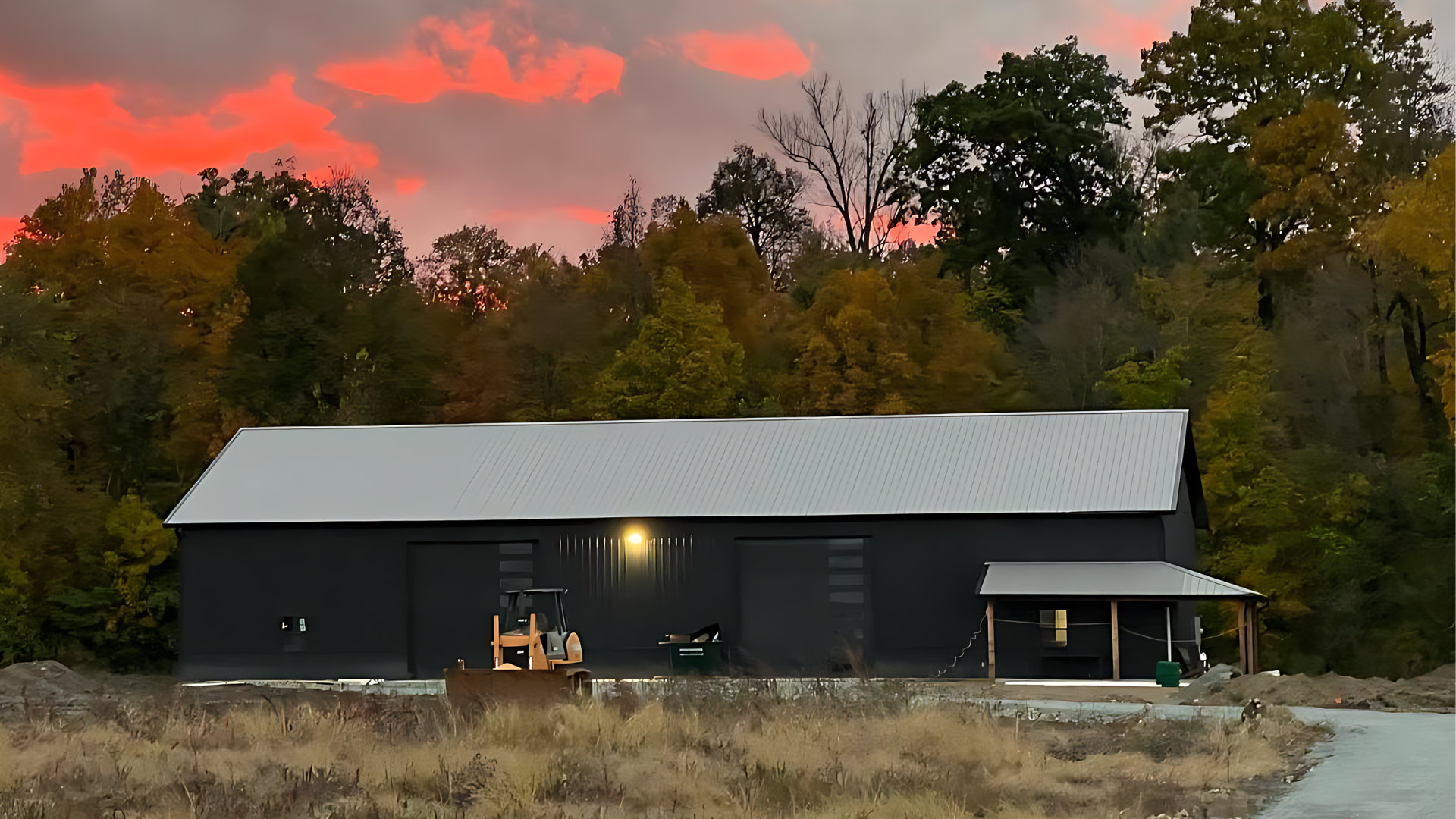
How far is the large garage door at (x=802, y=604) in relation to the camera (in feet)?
111

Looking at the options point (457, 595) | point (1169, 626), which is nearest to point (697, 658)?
point (457, 595)

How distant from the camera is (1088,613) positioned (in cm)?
3247

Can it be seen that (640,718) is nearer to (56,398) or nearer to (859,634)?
(859,634)

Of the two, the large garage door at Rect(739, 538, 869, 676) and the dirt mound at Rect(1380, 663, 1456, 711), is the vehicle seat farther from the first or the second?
the dirt mound at Rect(1380, 663, 1456, 711)

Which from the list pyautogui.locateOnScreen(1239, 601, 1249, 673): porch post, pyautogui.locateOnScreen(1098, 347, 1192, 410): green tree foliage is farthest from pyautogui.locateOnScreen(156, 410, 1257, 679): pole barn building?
pyautogui.locateOnScreen(1098, 347, 1192, 410): green tree foliage

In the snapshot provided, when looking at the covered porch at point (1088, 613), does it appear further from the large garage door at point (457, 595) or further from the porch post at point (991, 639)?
the large garage door at point (457, 595)

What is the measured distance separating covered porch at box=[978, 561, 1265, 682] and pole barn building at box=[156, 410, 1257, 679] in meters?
0.05

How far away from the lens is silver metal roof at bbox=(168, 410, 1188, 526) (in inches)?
1355

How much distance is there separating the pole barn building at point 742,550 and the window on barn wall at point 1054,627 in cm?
4

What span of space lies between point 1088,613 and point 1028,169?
33659 millimetres

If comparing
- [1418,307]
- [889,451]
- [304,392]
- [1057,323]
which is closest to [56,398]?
[304,392]

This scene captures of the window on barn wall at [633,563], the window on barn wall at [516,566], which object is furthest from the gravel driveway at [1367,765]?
the window on barn wall at [516,566]

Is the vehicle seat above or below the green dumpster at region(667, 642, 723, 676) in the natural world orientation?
above

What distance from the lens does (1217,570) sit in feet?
153
